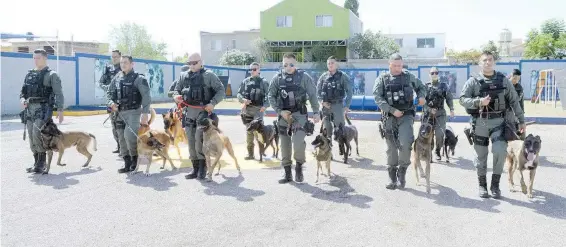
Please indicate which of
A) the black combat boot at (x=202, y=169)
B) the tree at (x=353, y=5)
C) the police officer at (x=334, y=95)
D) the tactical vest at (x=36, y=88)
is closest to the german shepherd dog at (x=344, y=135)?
the police officer at (x=334, y=95)

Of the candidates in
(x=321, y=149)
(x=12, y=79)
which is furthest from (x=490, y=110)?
(x=12, y=79)

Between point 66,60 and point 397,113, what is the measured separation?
64.9 feet

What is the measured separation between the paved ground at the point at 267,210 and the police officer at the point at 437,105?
3.03 ft

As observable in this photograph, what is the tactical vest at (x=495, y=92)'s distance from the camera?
20.2 feet

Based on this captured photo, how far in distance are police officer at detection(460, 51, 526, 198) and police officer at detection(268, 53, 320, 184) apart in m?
2.21

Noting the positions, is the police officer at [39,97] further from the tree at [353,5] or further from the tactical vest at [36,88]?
the tree at [353,5]

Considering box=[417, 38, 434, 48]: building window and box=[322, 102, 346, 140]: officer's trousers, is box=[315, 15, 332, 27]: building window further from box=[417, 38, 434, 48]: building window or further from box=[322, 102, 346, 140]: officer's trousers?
box=[322, 102, 346, 140]: officer's trousers

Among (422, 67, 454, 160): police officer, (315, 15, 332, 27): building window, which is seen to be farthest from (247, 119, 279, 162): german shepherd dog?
(315, 15, 332, 27): building window

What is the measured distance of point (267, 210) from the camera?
5691 mm

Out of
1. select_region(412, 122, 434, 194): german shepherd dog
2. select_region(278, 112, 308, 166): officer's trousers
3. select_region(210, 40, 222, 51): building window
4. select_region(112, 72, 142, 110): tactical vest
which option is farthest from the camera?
select_region(210, 40, 222, 51): building window

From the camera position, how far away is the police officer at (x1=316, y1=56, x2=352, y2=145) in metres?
9.10

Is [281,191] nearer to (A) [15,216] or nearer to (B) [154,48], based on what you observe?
(A) [15,216]

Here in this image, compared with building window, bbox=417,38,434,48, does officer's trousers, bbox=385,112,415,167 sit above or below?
below

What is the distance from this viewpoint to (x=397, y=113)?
259 inches
